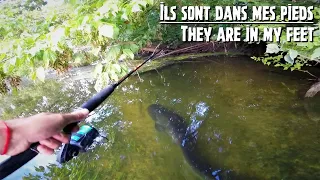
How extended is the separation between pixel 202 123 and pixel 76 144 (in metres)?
2.56

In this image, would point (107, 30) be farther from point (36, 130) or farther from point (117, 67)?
point (36, 130)

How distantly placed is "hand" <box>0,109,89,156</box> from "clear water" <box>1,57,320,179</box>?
214 cm

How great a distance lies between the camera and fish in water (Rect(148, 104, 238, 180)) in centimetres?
302

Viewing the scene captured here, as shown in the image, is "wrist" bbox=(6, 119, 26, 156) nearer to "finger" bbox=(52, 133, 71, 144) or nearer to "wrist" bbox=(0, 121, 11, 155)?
"wrist" bbox=(0, 121, 11, 155)

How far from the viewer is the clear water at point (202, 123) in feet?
10.4

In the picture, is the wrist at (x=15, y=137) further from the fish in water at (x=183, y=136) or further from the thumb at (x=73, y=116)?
the fish in water at (x=183, y=136)

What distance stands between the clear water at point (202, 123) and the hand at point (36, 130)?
2140mm

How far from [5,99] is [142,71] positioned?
2844mm

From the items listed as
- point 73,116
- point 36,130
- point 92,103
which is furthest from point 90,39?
point 36,130

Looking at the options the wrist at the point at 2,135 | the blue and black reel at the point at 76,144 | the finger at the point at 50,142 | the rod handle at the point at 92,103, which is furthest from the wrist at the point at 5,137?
the blue and black reel at the point at 76,144

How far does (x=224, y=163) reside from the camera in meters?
3.16

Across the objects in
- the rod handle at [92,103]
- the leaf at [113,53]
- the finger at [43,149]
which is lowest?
the finger at [43,149]

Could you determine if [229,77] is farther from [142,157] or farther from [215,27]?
[142,157]

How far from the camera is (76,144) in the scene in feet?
5.54
